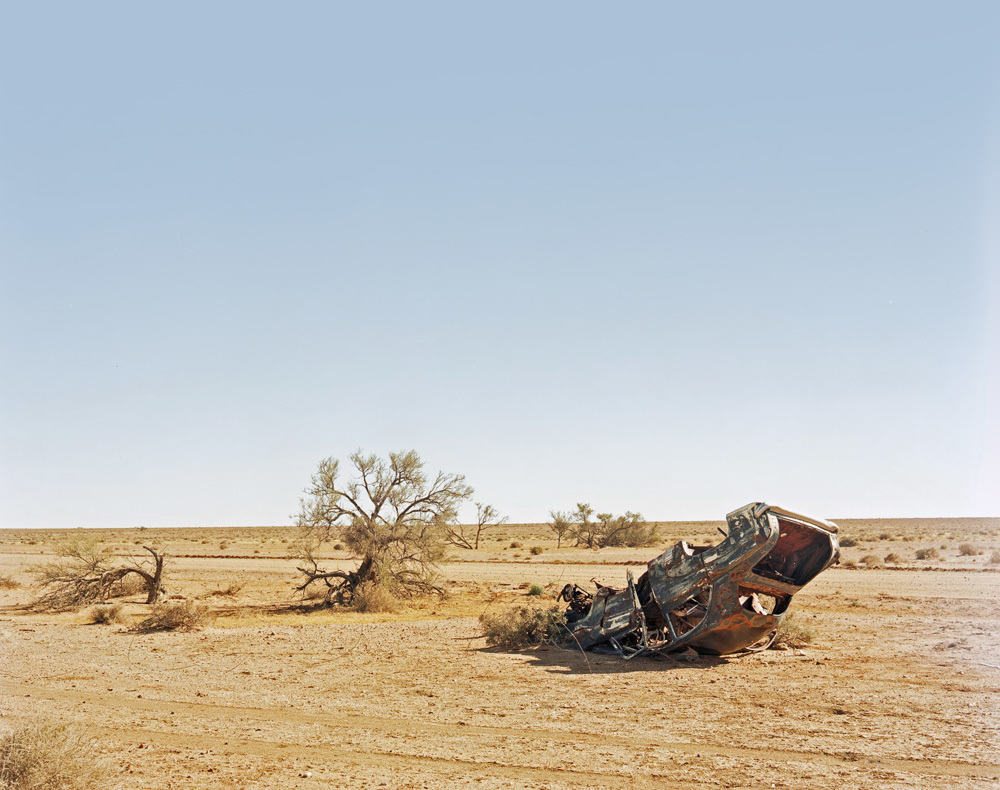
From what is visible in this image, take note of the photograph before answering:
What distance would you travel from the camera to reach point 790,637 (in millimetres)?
15305

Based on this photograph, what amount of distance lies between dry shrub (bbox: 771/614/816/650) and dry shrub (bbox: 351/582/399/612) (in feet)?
38.0

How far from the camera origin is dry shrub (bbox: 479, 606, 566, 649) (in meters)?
16.1

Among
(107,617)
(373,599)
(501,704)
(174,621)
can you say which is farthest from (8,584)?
(501,704)

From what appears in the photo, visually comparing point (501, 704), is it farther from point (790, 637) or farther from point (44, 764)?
point (790, 637)

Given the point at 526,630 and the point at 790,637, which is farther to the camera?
the point at 526,630

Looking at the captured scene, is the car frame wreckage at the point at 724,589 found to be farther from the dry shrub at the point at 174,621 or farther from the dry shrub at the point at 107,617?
the dry shrub at the point at 107,617

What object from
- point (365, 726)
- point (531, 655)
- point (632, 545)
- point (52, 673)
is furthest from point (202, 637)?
point (632, 545)

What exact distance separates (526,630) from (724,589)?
182 inches

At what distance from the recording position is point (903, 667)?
43.9ft

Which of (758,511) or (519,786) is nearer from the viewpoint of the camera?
(519,786)

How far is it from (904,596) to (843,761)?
1692 cm

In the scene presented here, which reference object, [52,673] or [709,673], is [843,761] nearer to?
[709,673]

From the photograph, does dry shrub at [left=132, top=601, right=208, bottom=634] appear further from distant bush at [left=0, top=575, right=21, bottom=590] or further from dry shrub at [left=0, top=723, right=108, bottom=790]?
distant bush at [left=0, top=575, right=21, bottom=590]

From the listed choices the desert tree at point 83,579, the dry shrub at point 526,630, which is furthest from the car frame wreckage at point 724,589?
the desert tree at point 83,579
